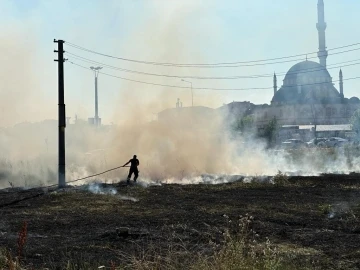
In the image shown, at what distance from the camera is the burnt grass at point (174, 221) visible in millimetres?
8641

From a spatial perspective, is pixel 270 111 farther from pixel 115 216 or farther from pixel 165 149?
pixel 115 216

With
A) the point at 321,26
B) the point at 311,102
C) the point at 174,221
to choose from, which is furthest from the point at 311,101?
the point at 174,221

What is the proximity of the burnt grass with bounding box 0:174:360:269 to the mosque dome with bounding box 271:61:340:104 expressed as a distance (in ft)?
259

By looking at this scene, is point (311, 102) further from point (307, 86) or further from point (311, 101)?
point (307, 86)

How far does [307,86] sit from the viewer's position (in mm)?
100312

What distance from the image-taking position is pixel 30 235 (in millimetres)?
10875

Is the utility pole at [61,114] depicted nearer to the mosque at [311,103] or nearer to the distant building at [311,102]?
the mosque at [311,103]

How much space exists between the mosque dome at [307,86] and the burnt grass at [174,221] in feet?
259

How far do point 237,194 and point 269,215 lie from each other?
18.6 ft

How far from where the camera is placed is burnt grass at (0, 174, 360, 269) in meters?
8.64

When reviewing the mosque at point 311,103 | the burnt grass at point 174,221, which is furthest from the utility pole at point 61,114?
the mosque at point 311,103

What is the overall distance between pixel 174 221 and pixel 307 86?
306 feet

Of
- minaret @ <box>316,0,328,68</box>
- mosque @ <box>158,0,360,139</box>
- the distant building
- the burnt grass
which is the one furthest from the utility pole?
minaret @ <box>316,0,328,68</box>

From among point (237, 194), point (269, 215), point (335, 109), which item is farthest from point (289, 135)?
point (269, 215)
